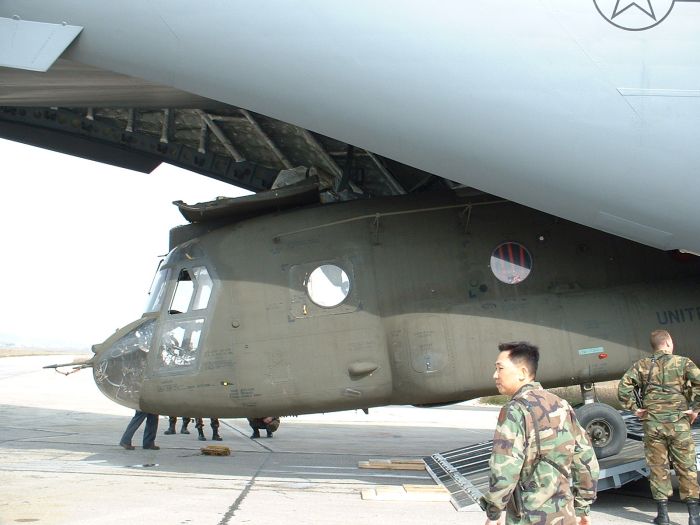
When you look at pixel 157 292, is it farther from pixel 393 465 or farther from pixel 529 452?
pixel 529 452

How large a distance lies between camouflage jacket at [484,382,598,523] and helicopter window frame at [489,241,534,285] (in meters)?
5.71

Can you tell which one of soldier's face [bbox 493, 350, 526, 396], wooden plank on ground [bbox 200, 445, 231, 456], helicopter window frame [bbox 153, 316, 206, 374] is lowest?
wooden plank on ground [bbox 200, 445, 231, 456]

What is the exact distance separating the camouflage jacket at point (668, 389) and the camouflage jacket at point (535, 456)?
3.91m

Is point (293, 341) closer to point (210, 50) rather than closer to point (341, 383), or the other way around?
point (341, 383)

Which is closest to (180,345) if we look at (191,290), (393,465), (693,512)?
(191,290)

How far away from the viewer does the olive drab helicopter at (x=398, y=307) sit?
393 inches

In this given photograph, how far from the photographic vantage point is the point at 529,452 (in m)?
4.43

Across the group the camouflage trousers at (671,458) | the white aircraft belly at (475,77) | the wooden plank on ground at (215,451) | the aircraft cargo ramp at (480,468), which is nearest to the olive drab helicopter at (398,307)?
the aircraft cargo ramp at (480,468)

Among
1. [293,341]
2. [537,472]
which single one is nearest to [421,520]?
[293,341]

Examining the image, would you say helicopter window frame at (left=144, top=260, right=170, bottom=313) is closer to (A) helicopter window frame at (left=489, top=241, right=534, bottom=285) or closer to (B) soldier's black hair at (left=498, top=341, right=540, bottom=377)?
(A) helicopter window frame at (left=489, top=241, right=534, bottom=285)

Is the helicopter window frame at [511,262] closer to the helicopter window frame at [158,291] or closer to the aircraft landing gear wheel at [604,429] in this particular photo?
the aircraft landing gear wheel at [604,429]

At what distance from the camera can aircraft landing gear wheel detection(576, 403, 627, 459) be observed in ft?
29.7

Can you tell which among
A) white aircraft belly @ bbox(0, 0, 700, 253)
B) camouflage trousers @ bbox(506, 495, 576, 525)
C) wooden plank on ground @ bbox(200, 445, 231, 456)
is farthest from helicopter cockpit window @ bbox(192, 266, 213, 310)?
camouflage trousers @ bbox(506, 495, 576, 525)

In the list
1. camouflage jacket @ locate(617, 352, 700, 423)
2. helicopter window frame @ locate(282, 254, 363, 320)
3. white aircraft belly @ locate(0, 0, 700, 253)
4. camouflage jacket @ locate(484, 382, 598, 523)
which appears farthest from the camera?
helicopter window frame @ locate(282, 254, 363, 320)
